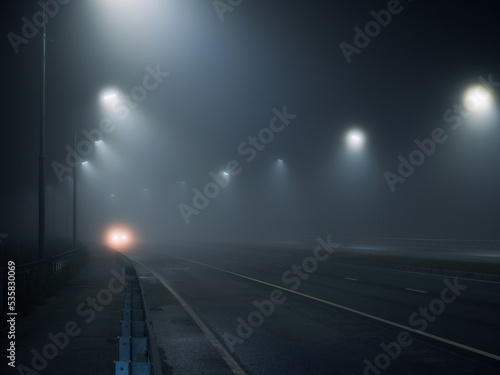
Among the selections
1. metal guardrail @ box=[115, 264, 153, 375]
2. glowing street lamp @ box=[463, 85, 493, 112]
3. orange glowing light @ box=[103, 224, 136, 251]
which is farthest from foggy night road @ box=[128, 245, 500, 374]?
orange glowing light @ box=[103, 224, 136, 251]

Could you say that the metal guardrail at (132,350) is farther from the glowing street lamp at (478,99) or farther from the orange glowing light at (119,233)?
the orange glowing light at (119,233)

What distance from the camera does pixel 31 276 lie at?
615 inches

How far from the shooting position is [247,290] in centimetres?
1798

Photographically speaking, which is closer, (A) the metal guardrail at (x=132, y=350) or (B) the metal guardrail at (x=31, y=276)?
(A) the metal guardrail at (x=132, y=350)

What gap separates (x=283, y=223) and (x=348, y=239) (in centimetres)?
2532

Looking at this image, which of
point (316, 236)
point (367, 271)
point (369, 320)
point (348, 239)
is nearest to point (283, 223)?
point (316, 236)

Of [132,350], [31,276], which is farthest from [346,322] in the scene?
[31,276]

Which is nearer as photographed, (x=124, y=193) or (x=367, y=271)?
(x=367, y=271)

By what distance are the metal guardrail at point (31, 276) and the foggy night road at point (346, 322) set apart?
3361 millimetres

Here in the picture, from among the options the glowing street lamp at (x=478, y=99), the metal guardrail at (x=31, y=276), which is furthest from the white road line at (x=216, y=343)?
the glowing street lamp at (x=478, y=99)

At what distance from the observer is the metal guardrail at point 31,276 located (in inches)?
470

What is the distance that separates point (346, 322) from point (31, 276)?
9.48 m

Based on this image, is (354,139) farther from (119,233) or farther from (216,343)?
A: (119,233)

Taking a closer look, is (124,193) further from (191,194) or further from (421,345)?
(421,345)
